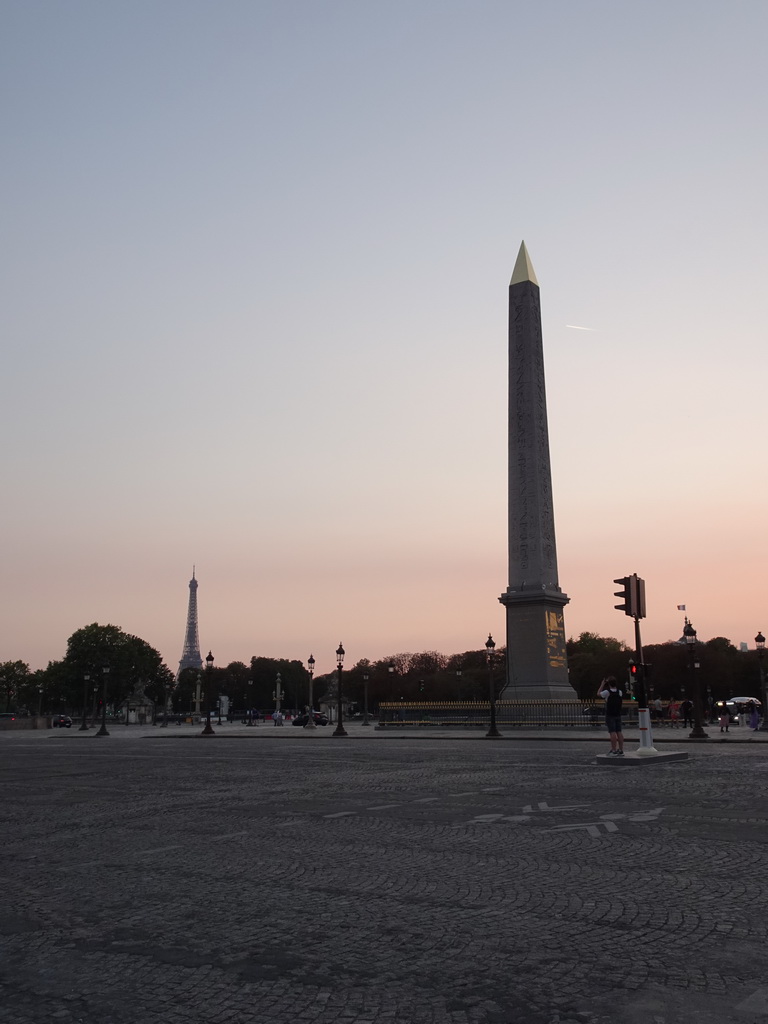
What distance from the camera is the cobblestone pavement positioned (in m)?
3.92

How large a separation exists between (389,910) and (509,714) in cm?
3912

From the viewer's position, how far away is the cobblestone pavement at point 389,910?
12.9ft

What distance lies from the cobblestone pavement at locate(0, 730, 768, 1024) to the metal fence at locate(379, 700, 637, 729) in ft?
99.2

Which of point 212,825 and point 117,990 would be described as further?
point 212,825

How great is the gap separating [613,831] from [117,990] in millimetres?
5686

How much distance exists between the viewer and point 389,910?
560 centimetres

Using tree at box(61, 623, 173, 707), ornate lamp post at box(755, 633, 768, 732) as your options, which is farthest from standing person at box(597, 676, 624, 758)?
tree at box(61, 623, 173, 707)

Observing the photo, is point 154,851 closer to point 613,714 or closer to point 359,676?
point 613,714

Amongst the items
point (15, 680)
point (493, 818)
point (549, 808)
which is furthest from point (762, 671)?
point (15, 680)

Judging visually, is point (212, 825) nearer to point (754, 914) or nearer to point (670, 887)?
point (670, 887)

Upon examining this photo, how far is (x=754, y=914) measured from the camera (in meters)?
5.32

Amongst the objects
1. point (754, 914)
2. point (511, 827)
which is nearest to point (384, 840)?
point (511, 827)

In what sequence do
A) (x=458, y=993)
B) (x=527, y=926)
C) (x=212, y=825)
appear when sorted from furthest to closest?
(x=212, y=825)
(x=527, y=926)
(x=458, y=993)

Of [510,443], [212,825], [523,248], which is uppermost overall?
[523,248]
